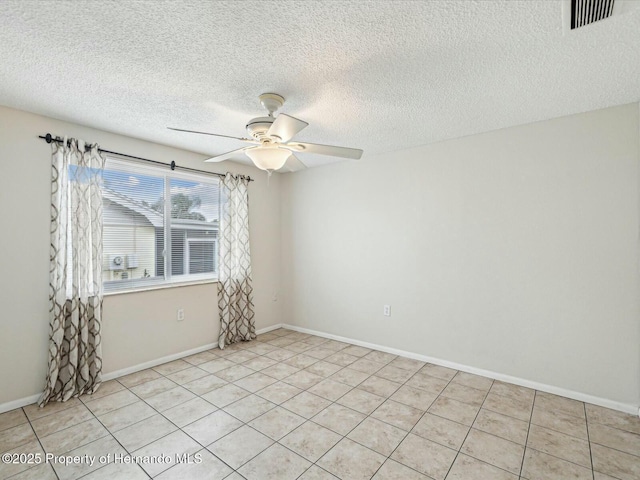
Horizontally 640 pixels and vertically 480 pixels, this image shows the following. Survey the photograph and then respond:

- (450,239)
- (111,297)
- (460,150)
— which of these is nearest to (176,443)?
(111,297)

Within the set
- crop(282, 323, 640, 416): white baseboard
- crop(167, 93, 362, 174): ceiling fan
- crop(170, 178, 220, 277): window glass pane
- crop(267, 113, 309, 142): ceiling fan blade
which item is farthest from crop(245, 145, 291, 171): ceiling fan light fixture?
crop(282, 323, 640, 416): white baseboard

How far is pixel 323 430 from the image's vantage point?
7.20ft

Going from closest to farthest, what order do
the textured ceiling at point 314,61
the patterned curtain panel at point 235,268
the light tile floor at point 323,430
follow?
1. the textured ceiling at point 314,61
2. the light tile floor at point 323,430
3. the patterned curtain panel at point 235,268

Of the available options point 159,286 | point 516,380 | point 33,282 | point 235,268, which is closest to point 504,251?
point 516,380

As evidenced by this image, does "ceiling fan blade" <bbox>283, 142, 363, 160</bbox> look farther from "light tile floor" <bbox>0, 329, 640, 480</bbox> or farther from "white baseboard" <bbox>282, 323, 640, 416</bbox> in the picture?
"white baseboard" <bbox>282, 323, 640, 416</bbox>

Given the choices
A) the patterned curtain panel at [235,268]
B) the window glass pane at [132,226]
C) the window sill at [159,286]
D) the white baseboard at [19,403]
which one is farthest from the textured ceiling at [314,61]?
the white baseboard at [19,403]

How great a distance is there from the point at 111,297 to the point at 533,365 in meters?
4.03

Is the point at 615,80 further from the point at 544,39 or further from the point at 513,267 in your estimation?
the point at 513,267

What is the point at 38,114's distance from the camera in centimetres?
262

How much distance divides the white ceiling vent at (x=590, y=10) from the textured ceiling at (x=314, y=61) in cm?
Result: 6

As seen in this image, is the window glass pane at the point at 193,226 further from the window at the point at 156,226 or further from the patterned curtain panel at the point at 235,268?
the patterned curtain panel at the point at 235,268

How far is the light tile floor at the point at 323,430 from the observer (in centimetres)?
182

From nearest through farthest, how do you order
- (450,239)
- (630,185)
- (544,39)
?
(544,39)
(630,185)
(450,239)

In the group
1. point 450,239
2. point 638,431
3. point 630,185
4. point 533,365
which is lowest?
point 638,431
